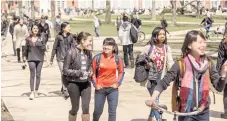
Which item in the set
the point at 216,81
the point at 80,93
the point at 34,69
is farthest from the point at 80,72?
the point at 34,69

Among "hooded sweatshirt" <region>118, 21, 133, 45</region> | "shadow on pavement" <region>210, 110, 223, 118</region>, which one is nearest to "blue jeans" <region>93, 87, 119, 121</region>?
"shadow on pavement" <region>210, 110, 223, 118</region>

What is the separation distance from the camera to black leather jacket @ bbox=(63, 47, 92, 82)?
741 cm

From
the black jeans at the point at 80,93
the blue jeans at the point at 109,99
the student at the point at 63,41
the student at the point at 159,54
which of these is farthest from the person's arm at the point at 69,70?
the student at the point at 63,41

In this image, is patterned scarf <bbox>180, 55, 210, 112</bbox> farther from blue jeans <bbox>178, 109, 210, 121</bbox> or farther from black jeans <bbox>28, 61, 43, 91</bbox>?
black jeans <bbox>28, 61, 43, 91</bbox>

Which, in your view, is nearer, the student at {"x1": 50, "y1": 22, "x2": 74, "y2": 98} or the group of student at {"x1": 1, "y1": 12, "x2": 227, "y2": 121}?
the group of student at {"x1": 1, "y1": 12, "x2": 227, "y2": 121}

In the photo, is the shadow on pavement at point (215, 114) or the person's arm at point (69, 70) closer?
the person's arm at point (69, 70)

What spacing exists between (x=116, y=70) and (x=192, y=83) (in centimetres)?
234

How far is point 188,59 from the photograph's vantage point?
5262mm

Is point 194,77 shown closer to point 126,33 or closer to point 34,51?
point 34,51

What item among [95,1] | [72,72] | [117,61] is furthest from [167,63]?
[95,1]

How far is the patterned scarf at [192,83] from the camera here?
17.2ft

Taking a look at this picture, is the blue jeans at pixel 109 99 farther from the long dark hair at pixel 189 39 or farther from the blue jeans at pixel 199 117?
the long dark hair at pixel 189 39

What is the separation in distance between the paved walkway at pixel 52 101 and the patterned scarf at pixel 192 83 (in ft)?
13.1

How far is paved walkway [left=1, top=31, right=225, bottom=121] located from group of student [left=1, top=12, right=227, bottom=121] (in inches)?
17.8
